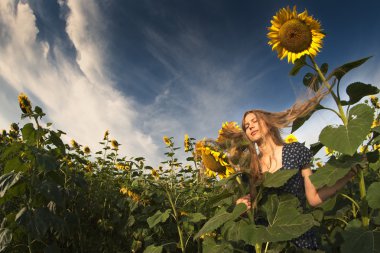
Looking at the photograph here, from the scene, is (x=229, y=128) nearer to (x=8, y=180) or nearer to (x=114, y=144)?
(x=8, y=180)

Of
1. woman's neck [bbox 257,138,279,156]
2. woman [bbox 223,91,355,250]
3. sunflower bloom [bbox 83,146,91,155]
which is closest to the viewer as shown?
woman [bbox 223,91,355,250]

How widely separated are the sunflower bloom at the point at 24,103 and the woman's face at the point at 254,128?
6.92 feet

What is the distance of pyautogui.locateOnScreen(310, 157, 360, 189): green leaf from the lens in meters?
1.86

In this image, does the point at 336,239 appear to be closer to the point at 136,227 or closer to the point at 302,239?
the point at 302,239

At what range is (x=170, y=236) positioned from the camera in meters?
3.75

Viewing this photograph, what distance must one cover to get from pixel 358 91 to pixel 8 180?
8.34 feet

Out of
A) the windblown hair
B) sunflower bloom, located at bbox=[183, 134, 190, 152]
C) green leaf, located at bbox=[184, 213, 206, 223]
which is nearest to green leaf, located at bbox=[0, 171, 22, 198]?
green leaf, located at bbox=[184, 213, 206, 223]

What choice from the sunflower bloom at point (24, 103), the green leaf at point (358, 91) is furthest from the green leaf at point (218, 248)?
the sunflower bloom at point (24, 103)

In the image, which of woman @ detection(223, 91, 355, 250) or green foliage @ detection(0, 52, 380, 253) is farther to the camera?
woman @ detection(223, 91, 355, 250)

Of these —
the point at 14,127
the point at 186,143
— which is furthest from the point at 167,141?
the point at 14,127

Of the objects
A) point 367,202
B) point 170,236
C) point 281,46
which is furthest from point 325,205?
point 170,236

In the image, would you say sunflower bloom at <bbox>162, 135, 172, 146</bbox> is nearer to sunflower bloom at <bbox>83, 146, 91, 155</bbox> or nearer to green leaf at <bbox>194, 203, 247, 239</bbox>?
sunflower bloom at <bbox>83, 146, 91, 155</bbox>

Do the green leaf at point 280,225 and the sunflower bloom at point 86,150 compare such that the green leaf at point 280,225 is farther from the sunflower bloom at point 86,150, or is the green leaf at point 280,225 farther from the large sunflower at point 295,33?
the sunflower bloom at point 86,150

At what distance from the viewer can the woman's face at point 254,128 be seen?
→ 2.87m
